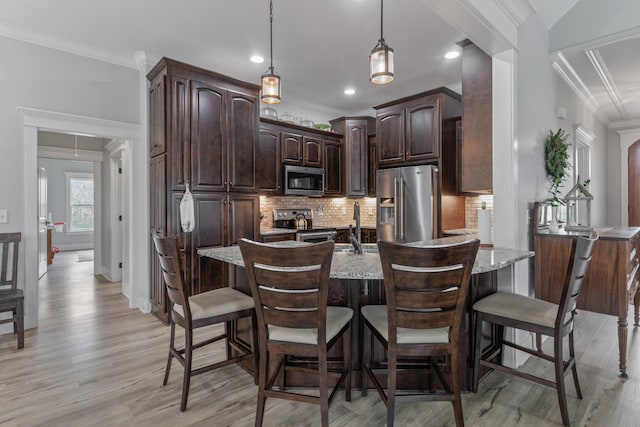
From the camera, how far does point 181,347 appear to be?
9.38 ft

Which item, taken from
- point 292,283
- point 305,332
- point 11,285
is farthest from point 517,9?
point 11,285

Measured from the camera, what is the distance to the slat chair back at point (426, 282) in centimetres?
147

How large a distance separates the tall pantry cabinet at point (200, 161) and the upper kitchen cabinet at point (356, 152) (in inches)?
73.7

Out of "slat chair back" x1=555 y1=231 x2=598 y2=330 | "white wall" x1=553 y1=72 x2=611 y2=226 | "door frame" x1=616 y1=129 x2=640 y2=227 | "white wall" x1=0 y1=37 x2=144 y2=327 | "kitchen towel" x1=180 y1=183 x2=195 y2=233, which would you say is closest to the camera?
"slat chair back" x1=555 y1=231 x2=598 y2=330

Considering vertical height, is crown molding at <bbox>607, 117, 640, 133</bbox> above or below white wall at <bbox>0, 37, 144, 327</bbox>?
above

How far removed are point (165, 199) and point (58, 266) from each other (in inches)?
206

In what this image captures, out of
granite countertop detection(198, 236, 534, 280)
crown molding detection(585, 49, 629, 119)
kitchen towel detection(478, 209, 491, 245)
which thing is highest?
crown molding detection(585, 49, 629, 119)

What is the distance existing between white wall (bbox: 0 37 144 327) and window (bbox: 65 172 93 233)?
7253 millimetres

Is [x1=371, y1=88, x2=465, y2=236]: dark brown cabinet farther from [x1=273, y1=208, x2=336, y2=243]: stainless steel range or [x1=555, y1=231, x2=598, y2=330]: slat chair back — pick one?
[x1=555, y1=231, x2=598, y2=330]: slat chair back

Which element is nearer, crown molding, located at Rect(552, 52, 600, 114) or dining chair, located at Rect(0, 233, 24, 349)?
dining chair, located at Rect(0, 233, 24, 349)

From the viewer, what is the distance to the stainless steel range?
4.82 meters

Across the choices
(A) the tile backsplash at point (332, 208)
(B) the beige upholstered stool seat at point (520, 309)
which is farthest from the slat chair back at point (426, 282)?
(A) the tile backsplash at point (332, 208)

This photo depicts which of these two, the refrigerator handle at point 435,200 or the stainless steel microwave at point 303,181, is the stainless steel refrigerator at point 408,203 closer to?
the refrigerator handle at point 435,200

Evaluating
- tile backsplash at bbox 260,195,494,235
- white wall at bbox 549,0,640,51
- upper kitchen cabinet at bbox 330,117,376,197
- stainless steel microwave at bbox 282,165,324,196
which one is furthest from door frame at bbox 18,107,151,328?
white wall at bbox 549,0,640,51
